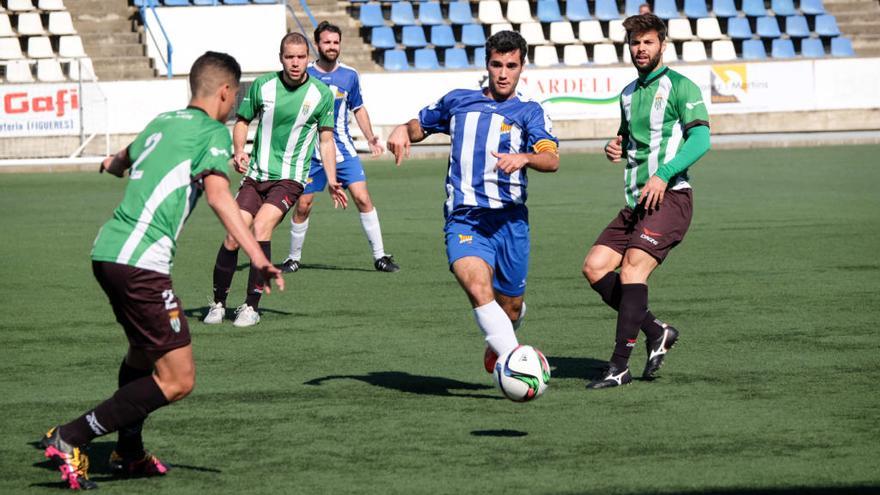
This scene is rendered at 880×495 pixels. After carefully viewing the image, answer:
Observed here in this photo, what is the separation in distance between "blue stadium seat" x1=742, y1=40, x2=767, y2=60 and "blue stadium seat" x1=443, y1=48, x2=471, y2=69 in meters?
7.27

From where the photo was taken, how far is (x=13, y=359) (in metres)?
8.55

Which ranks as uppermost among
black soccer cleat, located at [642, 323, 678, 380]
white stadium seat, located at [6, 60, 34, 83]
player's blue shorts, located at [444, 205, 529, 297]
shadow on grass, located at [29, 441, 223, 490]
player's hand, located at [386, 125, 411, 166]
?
player's hand, located at [386, 125, 411, 166]

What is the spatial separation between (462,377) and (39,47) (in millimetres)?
24948

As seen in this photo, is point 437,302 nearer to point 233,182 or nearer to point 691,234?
point 691,234

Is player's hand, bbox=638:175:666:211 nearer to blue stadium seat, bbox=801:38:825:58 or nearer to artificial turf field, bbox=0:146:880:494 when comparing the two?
artificial turf field, bbox=0:146:880:494

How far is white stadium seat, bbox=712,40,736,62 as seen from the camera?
34750 millimetres

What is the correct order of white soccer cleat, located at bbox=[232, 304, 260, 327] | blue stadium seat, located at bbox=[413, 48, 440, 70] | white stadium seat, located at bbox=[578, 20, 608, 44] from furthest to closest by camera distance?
white stadium seat, located at bbox=[578, 20, 608, 44] → blue stadium seat, located at bbox=[413, 48, 440, 70] → white soccer cleat, located at bbox=[232, 304, 260, 327]

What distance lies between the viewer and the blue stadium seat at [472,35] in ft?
110

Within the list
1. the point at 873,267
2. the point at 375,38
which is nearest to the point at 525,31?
the point at 375,38

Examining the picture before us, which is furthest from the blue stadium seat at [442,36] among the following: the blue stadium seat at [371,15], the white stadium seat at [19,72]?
the white stadium seat at [19,72]

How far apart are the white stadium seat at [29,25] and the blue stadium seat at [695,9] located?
15.7 m

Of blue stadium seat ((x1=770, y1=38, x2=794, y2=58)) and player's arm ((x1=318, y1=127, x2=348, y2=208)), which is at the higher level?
player's arm ((x1=318, y1=127, x2=348, y2=208))

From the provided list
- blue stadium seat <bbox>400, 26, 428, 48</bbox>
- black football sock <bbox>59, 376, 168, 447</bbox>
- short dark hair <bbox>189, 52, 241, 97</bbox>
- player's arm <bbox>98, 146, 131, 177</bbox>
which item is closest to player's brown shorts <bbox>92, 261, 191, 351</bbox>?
black football sock <bbox>59, 376, 168, 447</bbox>

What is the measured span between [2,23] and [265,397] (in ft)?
84.2
